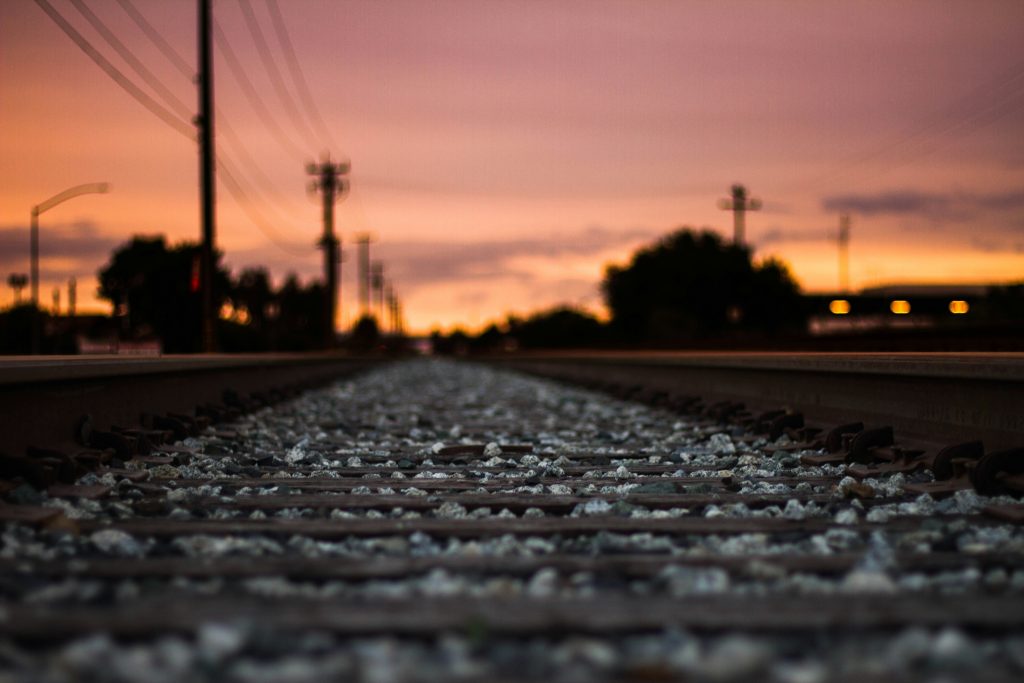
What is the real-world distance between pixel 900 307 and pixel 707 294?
30.6 m

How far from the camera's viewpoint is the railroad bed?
2.15 m

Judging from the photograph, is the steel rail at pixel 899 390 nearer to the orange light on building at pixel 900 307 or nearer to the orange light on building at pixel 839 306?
the orange light on building at pixel 839 306

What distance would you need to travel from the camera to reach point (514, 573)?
293 centimetres

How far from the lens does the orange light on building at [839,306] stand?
8600 centimetres

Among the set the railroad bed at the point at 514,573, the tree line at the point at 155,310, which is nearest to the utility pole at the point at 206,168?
the railroad bed at the point at 514,573

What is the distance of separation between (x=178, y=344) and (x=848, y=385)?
6187 centimetres

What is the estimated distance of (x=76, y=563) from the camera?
299 cm

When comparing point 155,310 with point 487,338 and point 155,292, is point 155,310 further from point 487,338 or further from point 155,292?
point 487,338

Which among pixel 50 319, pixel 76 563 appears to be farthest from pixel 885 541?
pixel 50 319

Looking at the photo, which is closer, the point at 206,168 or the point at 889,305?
the point at 206,168

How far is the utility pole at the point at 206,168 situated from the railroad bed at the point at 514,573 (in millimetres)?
14158

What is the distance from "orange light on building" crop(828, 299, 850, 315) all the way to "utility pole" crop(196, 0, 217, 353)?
74.9 metres

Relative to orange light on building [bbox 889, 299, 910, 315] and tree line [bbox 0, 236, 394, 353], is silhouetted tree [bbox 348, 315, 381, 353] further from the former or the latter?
orange light on building [bbox 889, 299, 910, 315]

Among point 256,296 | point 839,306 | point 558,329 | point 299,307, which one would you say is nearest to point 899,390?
point 839,306
